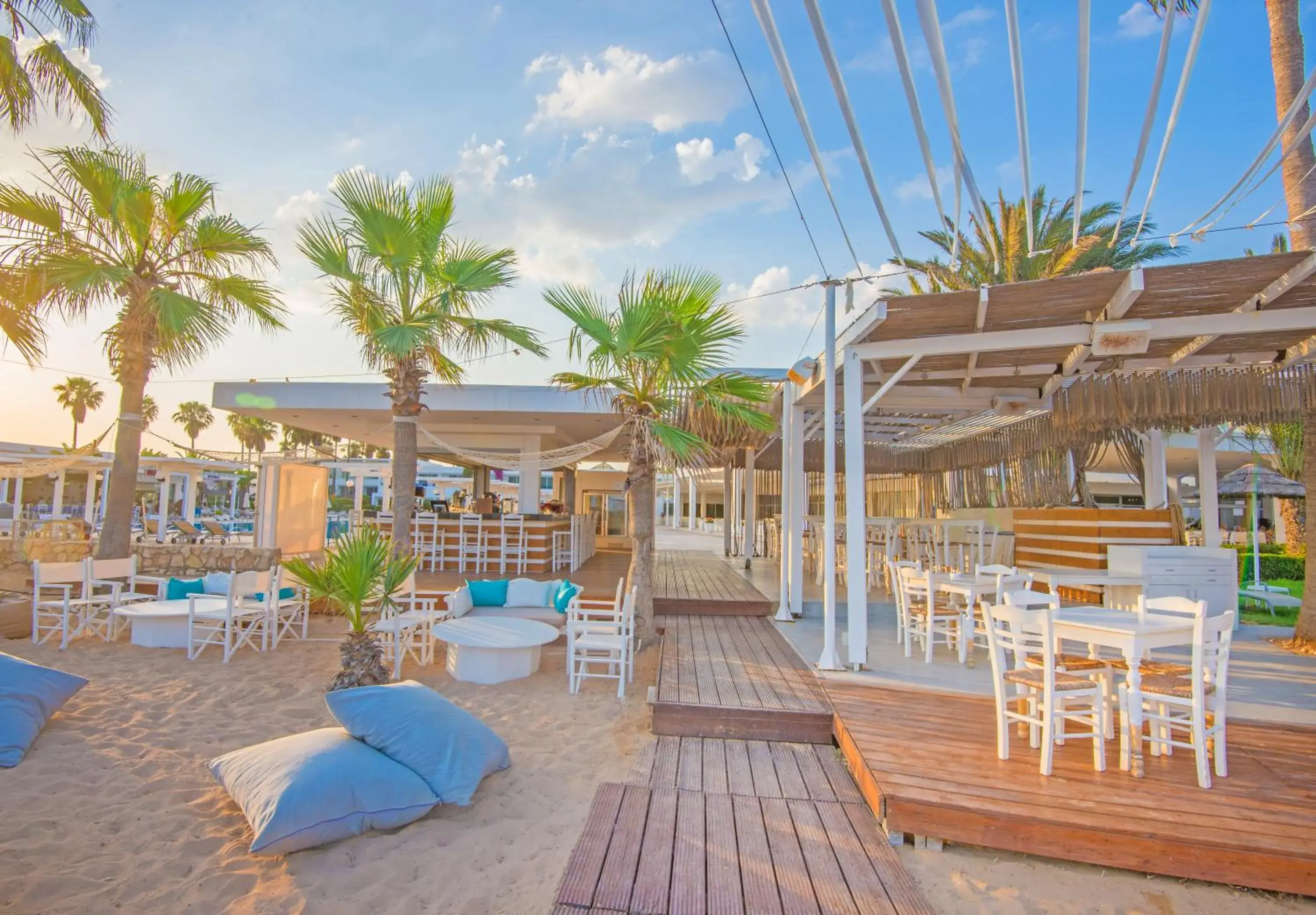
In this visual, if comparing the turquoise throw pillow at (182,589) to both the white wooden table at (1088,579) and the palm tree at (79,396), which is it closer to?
the white wooden table at (1088,579)

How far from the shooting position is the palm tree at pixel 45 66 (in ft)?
A: 17.2

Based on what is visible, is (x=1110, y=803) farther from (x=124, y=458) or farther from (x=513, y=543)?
(x=124, y=458)

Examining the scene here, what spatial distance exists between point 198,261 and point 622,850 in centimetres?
854

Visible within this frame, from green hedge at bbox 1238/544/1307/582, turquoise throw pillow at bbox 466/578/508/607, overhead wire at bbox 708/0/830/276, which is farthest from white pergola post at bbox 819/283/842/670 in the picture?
green hedge at bbox 1238/544/1307/582

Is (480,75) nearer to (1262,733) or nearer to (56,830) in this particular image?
(56,830)

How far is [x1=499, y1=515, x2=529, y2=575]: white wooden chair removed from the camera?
1090cm

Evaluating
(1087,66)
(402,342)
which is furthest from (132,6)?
(1087,66)

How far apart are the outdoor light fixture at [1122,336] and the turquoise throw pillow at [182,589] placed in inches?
362

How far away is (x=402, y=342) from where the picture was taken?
6.43 m

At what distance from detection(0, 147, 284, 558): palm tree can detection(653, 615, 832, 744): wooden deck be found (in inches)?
261

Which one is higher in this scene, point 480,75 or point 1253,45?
point 1253,45

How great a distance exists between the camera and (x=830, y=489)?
5195 mm

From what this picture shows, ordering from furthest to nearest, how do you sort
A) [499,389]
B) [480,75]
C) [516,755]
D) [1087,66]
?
[499,389] → [480,75] → [516,755] → [1087,66]

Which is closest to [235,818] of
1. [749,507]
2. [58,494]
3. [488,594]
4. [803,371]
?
[488,594]
